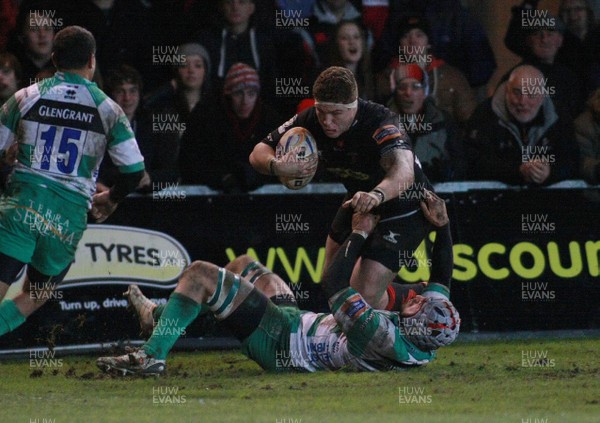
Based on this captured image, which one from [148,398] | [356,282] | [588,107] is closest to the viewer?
[148,398]

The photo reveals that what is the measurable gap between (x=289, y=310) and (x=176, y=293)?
2.67ft

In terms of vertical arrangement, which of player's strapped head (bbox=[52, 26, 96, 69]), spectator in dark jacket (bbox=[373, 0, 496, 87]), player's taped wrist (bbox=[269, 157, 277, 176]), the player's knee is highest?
spectator in dark jacket (bbox=[373, 0, 496, 87])

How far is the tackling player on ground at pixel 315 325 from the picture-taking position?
771cm

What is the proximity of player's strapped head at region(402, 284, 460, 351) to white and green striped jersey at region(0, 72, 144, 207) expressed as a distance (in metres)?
2.28

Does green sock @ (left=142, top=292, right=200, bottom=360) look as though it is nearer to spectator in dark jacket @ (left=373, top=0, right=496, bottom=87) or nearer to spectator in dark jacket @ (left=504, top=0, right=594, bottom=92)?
spectator in dark jacket @ (left=373, top=0, right=496, bottom=87)

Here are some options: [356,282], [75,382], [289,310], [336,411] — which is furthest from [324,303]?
[336,411]

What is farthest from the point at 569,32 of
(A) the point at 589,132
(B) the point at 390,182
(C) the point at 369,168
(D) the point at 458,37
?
(B) the point at 390,182

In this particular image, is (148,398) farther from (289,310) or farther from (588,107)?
(588,107)

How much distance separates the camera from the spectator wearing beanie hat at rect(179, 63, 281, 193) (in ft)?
33.3

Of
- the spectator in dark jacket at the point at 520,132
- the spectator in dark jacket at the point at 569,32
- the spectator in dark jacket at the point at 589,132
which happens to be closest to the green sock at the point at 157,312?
the spectator in dark jacket at the point at 520,132

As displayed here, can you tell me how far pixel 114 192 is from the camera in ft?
26.9

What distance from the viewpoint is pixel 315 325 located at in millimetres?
8016

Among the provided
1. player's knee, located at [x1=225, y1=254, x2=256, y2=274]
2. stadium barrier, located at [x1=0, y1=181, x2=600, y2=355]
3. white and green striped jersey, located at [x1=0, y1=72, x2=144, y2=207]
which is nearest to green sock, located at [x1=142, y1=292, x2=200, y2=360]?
player's knee, located at [x1=225, y1=254, x2=256, y2=274]

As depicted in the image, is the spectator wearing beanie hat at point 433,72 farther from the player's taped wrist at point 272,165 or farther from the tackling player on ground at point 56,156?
the tackling player on ground at point 56,156
